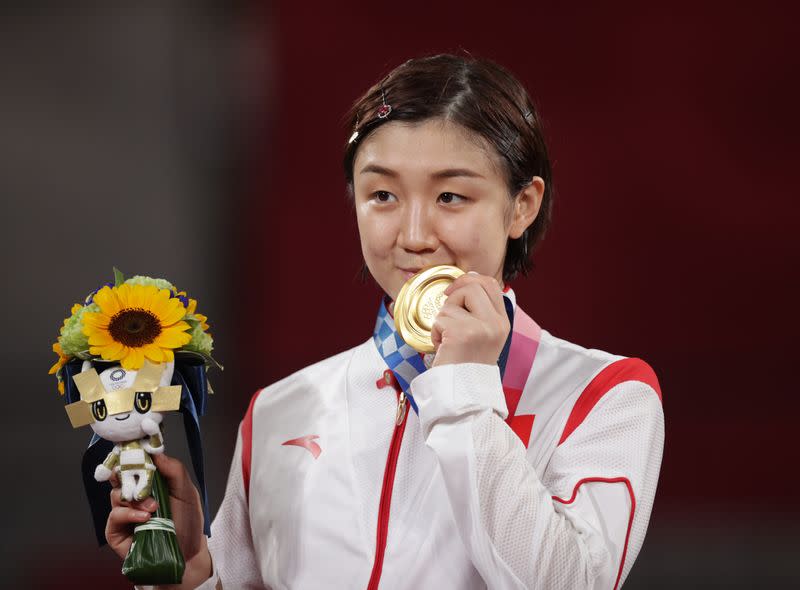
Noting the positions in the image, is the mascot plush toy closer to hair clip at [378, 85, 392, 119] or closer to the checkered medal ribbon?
the checkered medal ribbon

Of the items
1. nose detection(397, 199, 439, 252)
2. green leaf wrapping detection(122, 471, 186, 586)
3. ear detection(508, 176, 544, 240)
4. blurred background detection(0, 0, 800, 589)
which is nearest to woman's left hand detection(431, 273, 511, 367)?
nose detection(397, 199, 439, 252)

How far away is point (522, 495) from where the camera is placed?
1.33m

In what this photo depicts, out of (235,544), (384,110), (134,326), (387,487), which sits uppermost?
(384,110)

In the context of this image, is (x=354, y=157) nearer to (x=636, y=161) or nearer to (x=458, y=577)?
(x=458, y=577)

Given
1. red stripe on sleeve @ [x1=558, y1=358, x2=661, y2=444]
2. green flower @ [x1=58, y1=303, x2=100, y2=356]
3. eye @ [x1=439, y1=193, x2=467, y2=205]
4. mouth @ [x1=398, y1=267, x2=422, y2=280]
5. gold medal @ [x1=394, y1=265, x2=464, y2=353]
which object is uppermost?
eye @ [x1=439, y1=193, x2=467, y2=205]

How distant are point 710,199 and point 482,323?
1.94m

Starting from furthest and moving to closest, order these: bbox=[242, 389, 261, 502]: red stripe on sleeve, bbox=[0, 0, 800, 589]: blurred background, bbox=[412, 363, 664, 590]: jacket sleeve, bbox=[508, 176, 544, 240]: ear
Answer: bbox=[0, 0, 800, 589]: blurred background → bbox=[242, 389, 261, 502]: red stripe on sleeve → bbox=[508, 176, 544, 240]: ear → bbox=[412, 363, 664, 590]: jacket sleeve

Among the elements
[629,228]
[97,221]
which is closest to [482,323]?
[629,228]

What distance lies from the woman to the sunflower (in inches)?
6.4

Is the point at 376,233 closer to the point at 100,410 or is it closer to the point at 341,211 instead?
the point at 100,410

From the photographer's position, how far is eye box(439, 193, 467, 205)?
5.08 feet

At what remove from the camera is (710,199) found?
314cm

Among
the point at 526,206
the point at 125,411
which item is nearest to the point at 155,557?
the point at 125,411

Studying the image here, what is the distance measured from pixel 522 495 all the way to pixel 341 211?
82.3 inches
